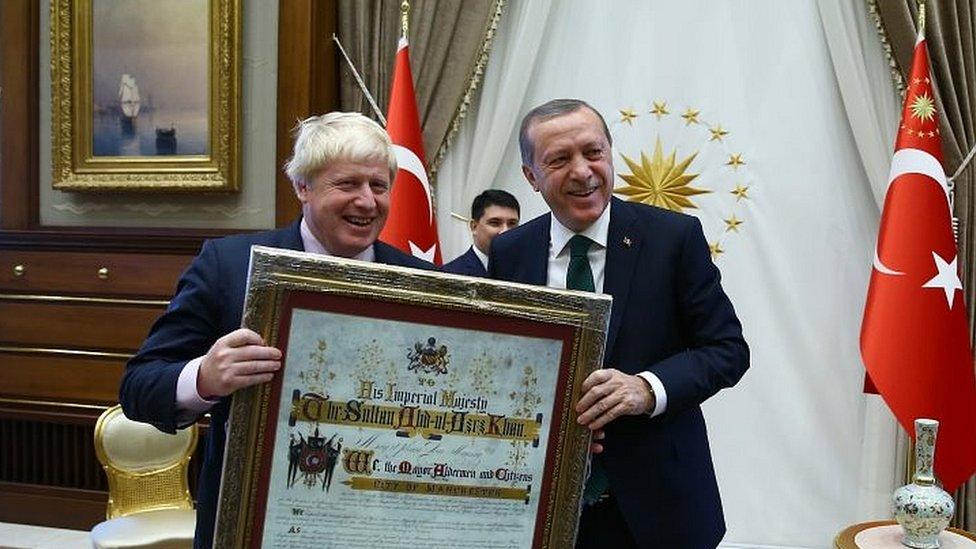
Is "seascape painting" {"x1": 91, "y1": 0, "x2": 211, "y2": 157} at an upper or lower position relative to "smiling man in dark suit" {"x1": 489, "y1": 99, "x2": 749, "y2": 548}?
upper

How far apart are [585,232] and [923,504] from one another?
1707mm

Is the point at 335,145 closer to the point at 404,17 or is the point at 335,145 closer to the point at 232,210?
the point at 404,17

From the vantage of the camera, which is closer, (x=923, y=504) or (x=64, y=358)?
(x=923, y=504)

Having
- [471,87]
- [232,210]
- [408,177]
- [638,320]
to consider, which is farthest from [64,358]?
[638,320]

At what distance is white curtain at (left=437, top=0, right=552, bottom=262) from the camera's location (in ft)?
13.7

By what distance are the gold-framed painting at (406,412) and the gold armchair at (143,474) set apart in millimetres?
2018

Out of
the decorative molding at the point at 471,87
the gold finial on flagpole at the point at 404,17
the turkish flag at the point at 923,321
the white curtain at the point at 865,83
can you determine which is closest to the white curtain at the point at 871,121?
the white curtain at the point at 865,83

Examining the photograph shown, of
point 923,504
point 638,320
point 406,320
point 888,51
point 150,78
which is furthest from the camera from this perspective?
point 150,78

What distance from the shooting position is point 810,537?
13.5ft

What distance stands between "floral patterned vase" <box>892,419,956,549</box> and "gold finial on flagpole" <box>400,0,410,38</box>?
264 cm

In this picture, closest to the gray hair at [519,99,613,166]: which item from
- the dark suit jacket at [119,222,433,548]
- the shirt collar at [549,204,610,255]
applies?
the shirt collar at [549,204,610,255]

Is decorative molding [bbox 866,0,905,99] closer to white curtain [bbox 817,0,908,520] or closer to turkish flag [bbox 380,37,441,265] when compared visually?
white curtain [bbox 817,0,908,520]

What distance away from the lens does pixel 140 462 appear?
3316mm

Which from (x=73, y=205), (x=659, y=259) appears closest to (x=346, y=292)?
(x=659, y=259)
